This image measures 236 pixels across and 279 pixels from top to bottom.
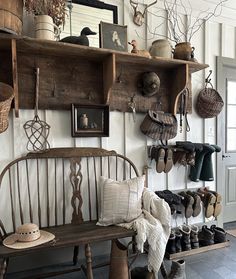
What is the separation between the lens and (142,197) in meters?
2.06

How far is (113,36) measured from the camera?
2.14 m

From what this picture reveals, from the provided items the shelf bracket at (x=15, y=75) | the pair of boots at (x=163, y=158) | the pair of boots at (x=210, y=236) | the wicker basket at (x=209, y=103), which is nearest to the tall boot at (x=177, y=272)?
the pair of boots at (x=210, y=236)

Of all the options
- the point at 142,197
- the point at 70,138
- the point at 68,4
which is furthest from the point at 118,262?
the point at 68,4

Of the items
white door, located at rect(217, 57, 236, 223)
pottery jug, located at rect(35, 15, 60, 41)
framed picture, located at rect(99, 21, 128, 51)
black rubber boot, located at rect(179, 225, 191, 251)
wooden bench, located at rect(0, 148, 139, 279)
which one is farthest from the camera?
white door, located at rect(217, 57, 236, 223)

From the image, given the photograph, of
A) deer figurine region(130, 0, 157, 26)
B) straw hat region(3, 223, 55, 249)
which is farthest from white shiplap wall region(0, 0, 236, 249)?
straw hat region(3, 223, 55, 249)

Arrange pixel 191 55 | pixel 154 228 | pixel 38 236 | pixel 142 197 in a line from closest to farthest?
pixel 38 236
pixel 154 228
pixel 142 197
pixel 191 55

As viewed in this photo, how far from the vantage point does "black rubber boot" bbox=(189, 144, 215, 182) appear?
2547 mm

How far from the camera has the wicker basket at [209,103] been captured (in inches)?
104

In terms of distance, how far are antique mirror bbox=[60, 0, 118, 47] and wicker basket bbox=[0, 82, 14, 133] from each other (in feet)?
2.19

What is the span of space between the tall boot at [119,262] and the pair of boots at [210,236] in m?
1.07

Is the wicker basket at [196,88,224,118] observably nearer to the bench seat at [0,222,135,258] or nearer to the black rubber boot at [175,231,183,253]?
the black rubber boot at [175,231,183,253]

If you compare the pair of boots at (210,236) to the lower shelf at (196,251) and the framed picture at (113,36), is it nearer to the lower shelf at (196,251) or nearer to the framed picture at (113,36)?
the lower shelf at (196,251)

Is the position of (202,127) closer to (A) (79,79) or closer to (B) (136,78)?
(B) (136,78)

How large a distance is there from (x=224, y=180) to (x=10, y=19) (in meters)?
2.73
